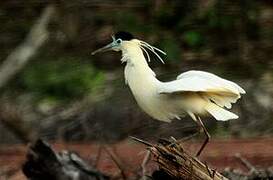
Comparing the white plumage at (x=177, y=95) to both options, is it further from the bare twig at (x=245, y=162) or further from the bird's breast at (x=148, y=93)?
the bare twig at (x=245, y=162)

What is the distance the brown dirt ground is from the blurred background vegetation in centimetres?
34

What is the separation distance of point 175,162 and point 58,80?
13.0 feet

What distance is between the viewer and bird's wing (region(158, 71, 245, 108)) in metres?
4.09

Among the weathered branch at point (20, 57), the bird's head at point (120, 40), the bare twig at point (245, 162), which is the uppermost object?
the bird's head at point (120, 40)

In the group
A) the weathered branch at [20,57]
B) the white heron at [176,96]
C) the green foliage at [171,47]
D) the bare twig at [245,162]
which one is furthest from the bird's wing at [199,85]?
the green foliage at [171,47]

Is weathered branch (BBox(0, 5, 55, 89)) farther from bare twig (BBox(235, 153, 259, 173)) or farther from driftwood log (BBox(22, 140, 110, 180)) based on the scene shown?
bare twig (BBox(235, 153, 259, 173))

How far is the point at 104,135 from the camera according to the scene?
6.99 meters

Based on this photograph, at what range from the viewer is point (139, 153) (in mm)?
6285

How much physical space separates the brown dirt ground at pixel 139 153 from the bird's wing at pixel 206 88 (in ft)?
5.04

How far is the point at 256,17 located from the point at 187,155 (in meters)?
4.83

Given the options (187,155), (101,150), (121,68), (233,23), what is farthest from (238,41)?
(187,155)

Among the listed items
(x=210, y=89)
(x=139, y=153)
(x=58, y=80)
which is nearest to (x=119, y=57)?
(x=58, y=80)

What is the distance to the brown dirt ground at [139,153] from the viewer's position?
6.08 meters

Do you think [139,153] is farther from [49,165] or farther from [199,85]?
[199,85]
